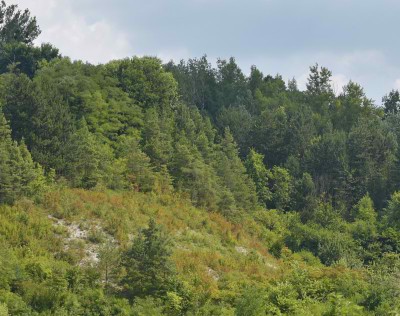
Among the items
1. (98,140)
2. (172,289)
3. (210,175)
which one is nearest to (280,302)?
(172,289)

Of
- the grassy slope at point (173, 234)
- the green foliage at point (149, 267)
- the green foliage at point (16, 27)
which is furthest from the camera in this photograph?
the green foliage at point (16, 27)

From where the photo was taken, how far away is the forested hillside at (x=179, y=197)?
26.0 meters

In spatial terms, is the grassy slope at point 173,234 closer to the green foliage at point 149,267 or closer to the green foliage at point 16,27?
the green foliage at point 149,267

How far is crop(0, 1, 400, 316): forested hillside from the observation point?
25969 mm

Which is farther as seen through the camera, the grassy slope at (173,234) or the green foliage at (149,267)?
the grassy slope at (173,234)

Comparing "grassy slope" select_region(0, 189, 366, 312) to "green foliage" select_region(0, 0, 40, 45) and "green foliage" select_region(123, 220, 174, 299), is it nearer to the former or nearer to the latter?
"green foliage" select_region(123, 220, 174, 299)

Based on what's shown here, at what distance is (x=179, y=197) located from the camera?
41969 millimetres

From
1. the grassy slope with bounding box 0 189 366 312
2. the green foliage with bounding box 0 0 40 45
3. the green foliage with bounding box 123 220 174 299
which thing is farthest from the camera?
the green foliage with bounding box 0 0 40 45

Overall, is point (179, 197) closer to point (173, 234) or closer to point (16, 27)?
point (173, 234)

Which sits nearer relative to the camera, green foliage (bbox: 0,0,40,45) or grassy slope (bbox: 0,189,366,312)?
grassy slope (bbox: 0,189,366,312)

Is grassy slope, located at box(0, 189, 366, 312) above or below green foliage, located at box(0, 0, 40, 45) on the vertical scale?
below

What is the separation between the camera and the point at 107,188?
1556 inches

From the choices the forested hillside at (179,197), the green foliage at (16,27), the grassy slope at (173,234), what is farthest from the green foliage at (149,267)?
the green foliage at (16,27)

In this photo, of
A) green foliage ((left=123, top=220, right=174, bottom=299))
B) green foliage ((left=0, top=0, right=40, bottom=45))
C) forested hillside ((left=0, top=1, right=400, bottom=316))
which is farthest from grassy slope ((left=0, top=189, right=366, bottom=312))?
green foliage ((left=0, top=0, right=40, bottom=45))
